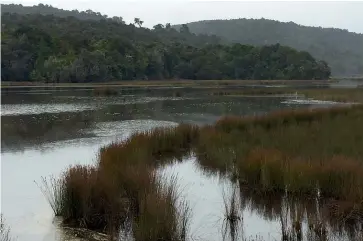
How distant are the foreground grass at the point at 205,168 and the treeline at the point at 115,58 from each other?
61.5 m

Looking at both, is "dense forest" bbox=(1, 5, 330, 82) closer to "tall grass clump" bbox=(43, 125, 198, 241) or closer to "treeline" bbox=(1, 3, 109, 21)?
"treeline" bbox=(1, 3, 109, 21)

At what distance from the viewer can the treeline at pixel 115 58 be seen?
7569cm

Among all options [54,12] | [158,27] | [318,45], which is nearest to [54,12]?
[54,12]

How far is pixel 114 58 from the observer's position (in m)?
83.1

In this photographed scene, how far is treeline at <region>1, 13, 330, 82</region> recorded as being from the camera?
248 ft

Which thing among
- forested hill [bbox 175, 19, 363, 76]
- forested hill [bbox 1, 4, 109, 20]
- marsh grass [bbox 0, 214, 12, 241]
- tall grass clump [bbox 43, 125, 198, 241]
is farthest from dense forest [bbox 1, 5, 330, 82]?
forested hill [bbox 175, 19, 363, 76]

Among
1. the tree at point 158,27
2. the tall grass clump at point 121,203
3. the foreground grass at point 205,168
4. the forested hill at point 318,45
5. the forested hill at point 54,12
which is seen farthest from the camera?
the forested hill at point 54,12

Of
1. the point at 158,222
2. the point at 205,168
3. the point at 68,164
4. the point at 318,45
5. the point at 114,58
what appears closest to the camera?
the point at 158,222

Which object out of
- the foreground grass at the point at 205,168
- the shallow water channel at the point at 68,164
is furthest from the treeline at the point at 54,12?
the foreground grass at the point at 205,168

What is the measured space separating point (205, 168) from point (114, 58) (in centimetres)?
7164

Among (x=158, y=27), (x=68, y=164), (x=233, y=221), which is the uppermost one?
(x=158, y=27)

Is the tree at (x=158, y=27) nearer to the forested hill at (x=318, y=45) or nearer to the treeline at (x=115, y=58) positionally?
the forested hill at (x=318, y=45)

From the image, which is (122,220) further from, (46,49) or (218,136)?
(46,49)

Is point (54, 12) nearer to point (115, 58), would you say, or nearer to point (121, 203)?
point (115, 58)
